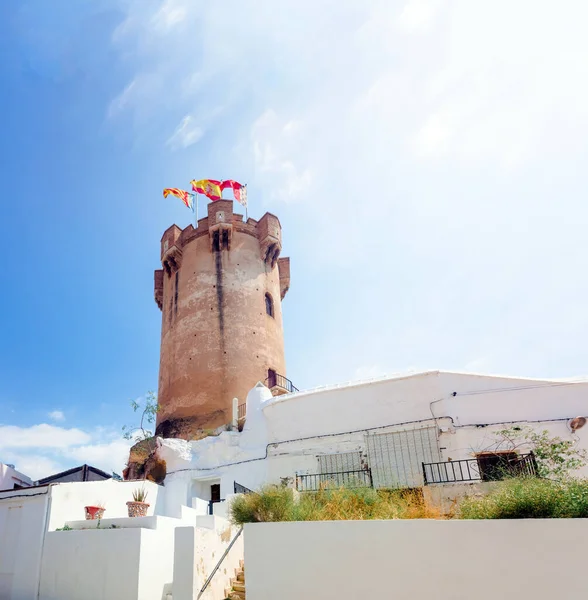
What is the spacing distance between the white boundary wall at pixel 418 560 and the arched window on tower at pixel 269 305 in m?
16.7

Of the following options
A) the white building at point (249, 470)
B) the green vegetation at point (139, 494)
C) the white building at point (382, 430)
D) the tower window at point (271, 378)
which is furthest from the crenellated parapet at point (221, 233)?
the green vegetation at point (139, 494)

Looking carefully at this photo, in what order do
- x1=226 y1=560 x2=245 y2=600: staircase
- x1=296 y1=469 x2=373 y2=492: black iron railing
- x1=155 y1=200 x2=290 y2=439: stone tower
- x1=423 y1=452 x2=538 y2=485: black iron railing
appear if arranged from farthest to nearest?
x1=155 y1=200 x2=290 y2=439: stone tower
x1=296 y1=469 x2=373 y2=492: black iron railing
x1=423 y1=452 x2=538 y2=485: black iron railing
x1=226 y1=560 x2=245 y2=600: staircase

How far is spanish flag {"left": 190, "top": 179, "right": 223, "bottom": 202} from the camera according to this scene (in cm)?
2442

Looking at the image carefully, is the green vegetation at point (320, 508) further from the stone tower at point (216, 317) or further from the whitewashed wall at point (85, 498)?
the stone tower at point (216, 317)

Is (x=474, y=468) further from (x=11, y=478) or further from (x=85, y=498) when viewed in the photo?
(x=11, y=478)

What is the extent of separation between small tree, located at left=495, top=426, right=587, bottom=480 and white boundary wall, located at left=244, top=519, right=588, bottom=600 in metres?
4.49

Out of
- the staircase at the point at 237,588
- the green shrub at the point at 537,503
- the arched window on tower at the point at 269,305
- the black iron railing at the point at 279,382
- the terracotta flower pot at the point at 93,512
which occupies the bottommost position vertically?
the staircase at the point at 237,588

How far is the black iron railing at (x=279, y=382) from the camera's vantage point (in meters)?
21.6

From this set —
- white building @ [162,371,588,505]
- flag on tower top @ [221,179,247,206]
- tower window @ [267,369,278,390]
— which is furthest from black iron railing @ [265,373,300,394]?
flag on tower top @ [221,179,247,206]

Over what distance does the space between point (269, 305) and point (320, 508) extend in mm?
16456

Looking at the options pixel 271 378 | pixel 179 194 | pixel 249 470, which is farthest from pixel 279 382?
pixel 179 194

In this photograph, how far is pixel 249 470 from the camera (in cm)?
1521

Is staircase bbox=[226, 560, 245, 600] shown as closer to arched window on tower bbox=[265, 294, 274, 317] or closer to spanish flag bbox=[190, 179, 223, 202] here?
arched window on tower bbox=[265, 294, 274, 317]

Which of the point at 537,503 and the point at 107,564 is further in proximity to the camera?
the point at 107,564
